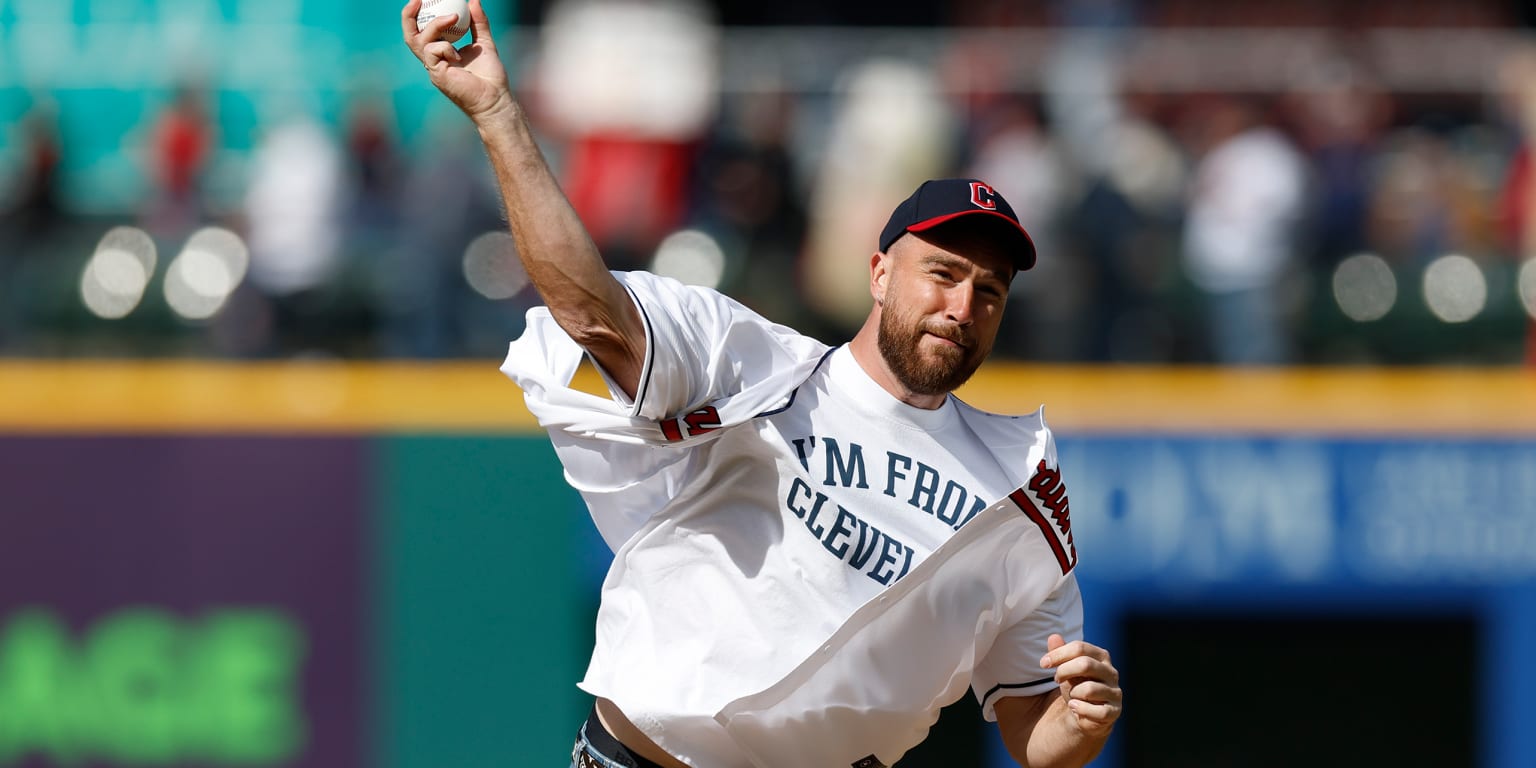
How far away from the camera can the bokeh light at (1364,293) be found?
9375 mm

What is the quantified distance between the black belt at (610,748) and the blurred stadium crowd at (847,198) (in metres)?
5.09

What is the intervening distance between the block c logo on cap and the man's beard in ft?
0.81

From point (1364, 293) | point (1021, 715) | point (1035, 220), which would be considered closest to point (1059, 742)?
point (1021, 715)

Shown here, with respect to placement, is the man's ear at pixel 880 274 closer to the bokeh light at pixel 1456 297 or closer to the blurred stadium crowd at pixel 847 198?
the blurred stadium crowd at pixel 847 198

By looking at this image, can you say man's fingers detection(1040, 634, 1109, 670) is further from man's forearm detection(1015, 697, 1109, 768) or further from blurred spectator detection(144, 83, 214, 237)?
blurred spectator detection(144, 83, 214, 237)

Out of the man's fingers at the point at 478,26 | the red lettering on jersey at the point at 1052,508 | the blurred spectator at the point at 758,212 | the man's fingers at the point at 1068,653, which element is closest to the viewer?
the man's fingers at the point at 478,26

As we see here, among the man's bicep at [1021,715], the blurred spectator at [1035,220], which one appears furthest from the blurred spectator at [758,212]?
the man's bicep at [1021,715]

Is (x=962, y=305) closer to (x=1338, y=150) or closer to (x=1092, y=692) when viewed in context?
(x=1092, y=692)

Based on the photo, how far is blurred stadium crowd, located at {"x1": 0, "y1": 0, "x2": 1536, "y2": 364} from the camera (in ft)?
30.2

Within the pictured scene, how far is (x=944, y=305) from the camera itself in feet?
12.4

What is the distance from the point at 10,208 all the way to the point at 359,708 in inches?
121

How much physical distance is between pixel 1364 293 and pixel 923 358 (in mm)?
6143

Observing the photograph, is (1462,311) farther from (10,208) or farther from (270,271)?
(10,208)

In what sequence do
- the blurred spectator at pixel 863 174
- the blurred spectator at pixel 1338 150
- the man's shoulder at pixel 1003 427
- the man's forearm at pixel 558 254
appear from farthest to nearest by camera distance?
1. the blurred spectator at pixel 1338 150
2. the blurred spectator at pixel 863 174
3. the man's shoulder at pixel 1003 427
4. the man's forearm at pixel 558 254
